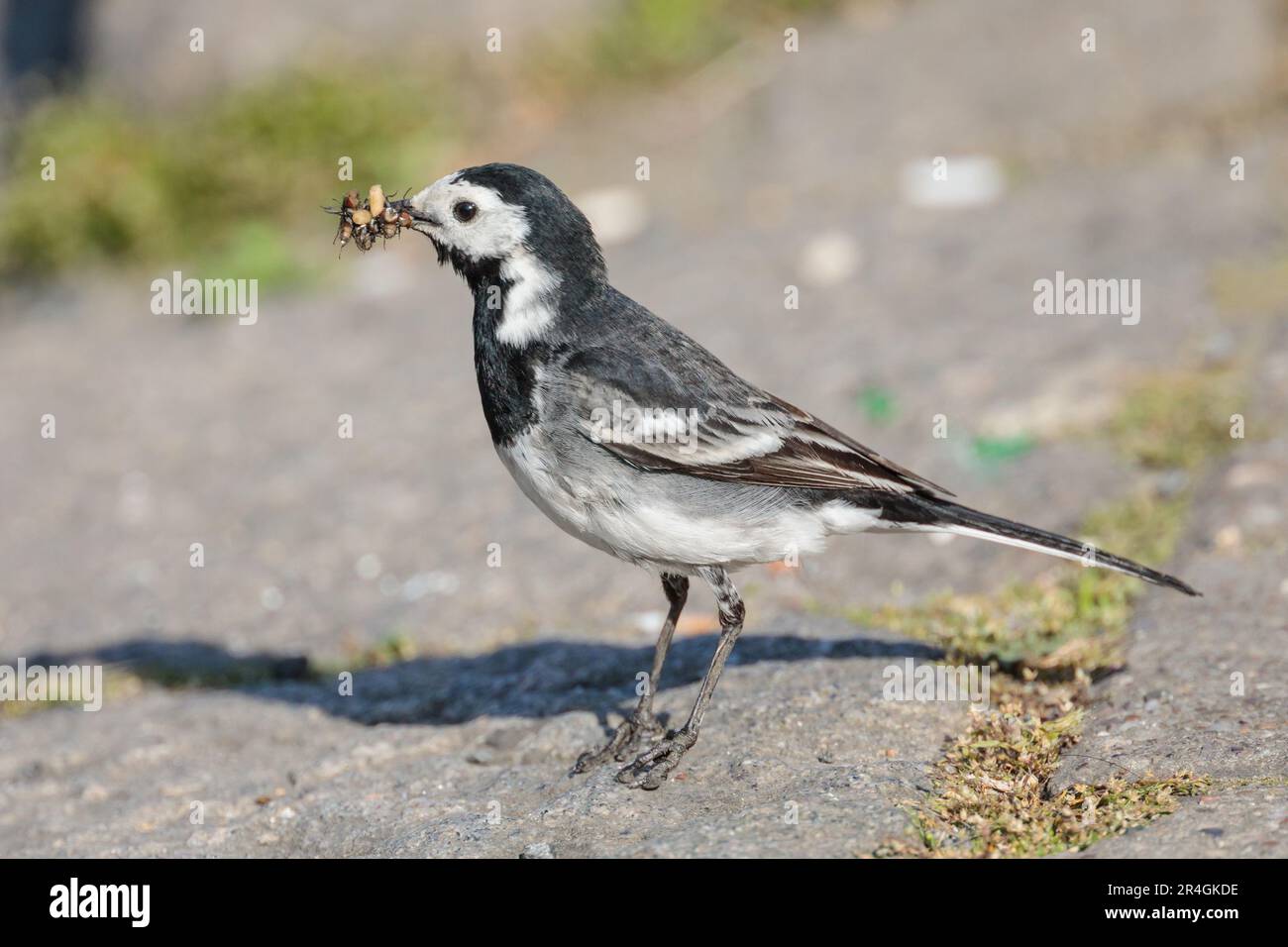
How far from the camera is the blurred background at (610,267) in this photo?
7.71m

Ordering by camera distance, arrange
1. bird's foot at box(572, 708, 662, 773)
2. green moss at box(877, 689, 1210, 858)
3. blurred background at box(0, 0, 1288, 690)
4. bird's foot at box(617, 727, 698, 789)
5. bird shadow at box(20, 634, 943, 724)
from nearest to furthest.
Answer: green moss at box(877, 689, 1210, 858)
bird's foot at box(617, 727, 698, 789)
bird's foot at box(572, 708, 662, 773)
bird shadow at box(20, 634, 943, 724)
blurred background at box(0, 0, 1288, 690)

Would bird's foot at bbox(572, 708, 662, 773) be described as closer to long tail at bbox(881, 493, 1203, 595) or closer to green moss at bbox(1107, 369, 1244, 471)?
long tail at bbox(881, 493, 1203, 595)

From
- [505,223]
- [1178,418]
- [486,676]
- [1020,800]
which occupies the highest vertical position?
[505,223]

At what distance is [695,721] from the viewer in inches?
198

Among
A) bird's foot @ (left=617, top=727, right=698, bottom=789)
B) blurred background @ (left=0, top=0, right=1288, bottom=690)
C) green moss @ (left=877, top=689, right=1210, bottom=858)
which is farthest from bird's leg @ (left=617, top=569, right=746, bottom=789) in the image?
blurred background @ (left=0, top=0, right=1288, bottom=690)

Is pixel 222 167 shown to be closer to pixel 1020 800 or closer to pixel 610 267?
pixel 610 267

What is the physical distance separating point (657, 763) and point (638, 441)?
1.07 metres

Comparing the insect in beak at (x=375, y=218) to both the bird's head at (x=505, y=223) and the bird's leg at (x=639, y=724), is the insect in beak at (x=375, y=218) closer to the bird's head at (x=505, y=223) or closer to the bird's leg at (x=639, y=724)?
the bird's head at (x=505, y=223)

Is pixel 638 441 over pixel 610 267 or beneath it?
beneath

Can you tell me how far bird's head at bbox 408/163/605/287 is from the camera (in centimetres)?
525

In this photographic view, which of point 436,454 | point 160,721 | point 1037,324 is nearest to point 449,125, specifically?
point 436,454

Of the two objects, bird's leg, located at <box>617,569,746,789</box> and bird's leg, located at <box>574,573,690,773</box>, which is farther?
bird's leg, located at <box>574,573,690,773</box>

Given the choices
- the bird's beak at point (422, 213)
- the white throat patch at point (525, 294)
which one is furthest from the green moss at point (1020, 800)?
the bird's beak at point (422, 213)

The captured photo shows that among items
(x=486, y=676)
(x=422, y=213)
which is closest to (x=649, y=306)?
(x=486, y=676)
